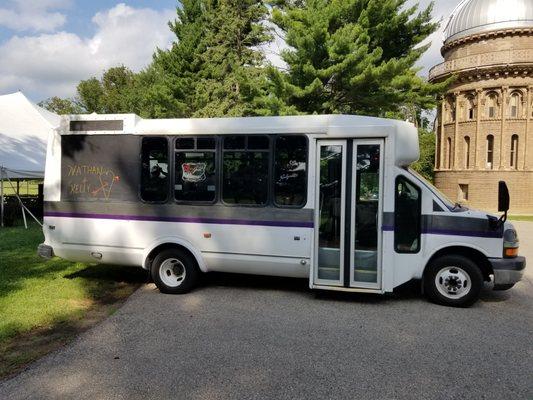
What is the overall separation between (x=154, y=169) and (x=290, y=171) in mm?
2304

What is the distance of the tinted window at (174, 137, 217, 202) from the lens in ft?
23.4

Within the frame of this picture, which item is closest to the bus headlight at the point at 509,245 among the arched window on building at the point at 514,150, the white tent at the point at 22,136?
the white tent at the point at 22,136

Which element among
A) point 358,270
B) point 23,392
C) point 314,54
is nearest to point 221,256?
point 358,270

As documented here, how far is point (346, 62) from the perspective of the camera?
18.7 m

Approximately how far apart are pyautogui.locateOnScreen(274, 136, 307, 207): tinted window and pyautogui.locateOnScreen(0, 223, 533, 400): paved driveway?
1.63 metres

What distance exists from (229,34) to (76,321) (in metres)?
30.6

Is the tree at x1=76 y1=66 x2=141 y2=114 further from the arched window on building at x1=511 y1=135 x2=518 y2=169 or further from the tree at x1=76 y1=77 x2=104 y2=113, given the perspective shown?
the arched window on building at x1=511 y1=135 x2=518 y2=169

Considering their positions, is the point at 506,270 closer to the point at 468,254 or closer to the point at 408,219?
the point at 468,254

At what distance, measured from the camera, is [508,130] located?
32.0 metres

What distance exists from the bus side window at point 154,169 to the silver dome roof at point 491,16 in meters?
33.4

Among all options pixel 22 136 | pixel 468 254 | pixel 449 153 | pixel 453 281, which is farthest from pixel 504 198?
pixel 449 153

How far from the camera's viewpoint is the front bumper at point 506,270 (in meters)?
6.29

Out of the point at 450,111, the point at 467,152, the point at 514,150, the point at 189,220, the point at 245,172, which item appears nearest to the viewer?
the point at 245,172

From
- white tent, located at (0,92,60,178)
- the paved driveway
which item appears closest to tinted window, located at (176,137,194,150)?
the paved driveway
